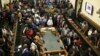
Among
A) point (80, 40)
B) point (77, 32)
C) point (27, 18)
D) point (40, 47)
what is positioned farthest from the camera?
point (27, 18)

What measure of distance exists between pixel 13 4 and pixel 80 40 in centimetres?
675

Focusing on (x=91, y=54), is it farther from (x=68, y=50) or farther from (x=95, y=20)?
(x=95, y=20)

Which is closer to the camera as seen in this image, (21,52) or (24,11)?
(21,52)

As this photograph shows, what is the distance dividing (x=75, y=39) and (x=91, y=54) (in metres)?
1.40

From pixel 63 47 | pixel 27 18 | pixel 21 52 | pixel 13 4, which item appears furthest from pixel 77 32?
pixel 13 4

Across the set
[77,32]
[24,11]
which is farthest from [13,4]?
[77,32]

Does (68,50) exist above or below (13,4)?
below

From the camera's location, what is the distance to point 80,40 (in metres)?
11.5

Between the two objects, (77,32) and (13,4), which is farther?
(13,4)

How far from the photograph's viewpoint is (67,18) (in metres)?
14.4

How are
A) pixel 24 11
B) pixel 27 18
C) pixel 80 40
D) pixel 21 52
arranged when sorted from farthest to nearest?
pixel 24 11
pixel 27 18
pixel 80 40
pixel 21 52

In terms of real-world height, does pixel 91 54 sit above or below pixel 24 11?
below

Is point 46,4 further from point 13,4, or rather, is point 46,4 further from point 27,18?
point 27,18

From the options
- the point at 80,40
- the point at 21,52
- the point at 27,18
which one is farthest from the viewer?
the point at 27,18
